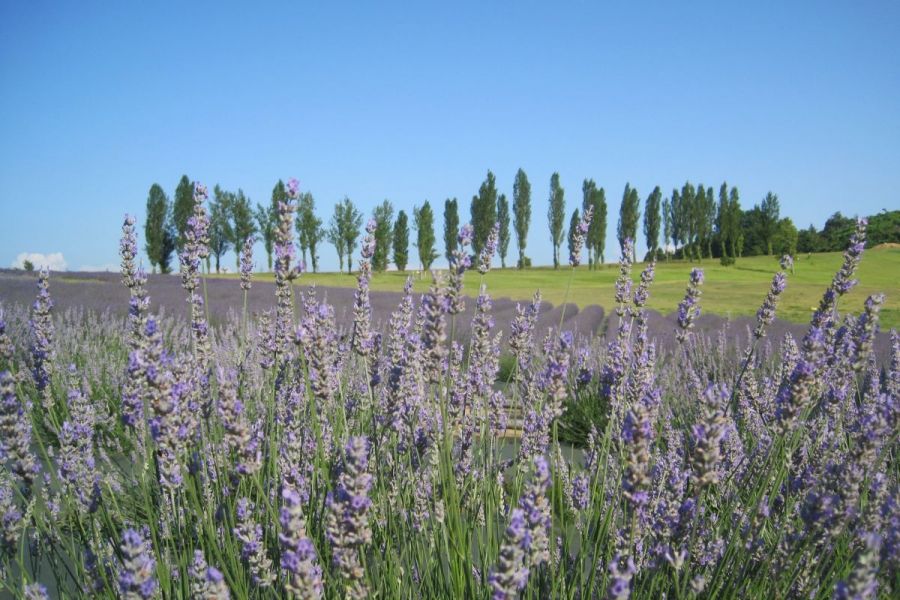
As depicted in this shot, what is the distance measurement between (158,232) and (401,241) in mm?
17556

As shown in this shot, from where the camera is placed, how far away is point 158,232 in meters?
40.6

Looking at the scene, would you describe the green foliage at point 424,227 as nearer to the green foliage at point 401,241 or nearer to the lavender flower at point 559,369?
the green foliage at point 401,241

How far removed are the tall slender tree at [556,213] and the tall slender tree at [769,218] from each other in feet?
48.0

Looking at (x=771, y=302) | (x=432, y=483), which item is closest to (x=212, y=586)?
(x=432, y=483)

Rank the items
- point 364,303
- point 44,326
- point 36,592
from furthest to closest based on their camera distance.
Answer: point 44,326
point 364,303
point 36,592

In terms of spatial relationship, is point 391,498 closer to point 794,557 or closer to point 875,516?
point 794,557

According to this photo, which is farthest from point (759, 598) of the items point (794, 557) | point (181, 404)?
point (181, 404)

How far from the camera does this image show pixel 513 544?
3.31 feet

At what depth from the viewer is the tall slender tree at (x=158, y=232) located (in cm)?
3988

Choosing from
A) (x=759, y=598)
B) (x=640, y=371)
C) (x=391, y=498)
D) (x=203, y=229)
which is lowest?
(x=759, y=598)

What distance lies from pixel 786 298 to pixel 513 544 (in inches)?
478

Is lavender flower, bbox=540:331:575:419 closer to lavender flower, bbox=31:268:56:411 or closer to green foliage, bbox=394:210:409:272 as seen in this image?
lavender flower, bbox=31:268:56:411

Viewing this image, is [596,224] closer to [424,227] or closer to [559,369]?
[424,227]

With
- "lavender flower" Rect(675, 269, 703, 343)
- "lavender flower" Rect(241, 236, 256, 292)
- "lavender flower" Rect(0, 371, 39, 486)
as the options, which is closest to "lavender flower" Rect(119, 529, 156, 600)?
"lavender flower" Rect(0, 371, 39, 486)
